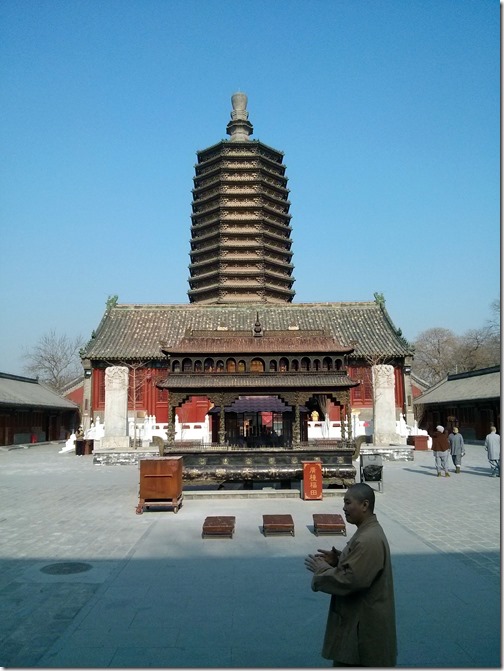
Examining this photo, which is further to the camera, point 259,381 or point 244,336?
point 244,336

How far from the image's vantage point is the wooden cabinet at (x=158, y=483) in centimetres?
1317

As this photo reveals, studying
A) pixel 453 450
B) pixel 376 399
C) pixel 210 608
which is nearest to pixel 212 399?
pixel 453 450

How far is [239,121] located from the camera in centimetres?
5109

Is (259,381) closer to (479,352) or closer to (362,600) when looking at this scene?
(362,600)

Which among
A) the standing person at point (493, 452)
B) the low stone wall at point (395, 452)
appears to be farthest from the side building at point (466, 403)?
the standing person at point (493, 452)

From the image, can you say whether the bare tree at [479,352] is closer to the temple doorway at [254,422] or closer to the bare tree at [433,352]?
the bare tree at [433,352]

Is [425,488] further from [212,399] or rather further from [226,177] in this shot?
[226,177]

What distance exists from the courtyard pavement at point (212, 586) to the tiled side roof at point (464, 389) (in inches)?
920

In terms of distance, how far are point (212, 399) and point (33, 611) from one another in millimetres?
11437

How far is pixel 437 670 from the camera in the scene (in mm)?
4480

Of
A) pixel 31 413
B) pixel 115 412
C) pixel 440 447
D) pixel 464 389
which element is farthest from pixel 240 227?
pixel 440 447

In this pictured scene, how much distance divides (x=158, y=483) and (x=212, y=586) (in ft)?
19.9

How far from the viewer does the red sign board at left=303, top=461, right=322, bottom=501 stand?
1505 centimetres

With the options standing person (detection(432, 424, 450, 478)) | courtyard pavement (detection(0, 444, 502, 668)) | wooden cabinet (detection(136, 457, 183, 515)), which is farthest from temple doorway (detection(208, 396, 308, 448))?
wooden cabinet (detection(136, 457, 183, 515))
